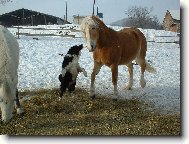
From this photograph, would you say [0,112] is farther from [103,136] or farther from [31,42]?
[31,42]

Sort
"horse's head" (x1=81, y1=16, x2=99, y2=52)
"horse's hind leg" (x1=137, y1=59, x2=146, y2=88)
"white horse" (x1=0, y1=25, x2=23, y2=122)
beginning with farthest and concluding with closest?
1. "horse's hind leg" (x1=137, y1=59, x2=146, y2=88)
2. "horse's head" (x1=81, y1=16, x2=99, y2=52)
3. "white horse" (x1=0, y1=25, x2=23, y2=122)

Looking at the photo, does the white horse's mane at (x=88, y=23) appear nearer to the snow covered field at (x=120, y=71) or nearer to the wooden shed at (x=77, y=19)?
the wooden shed at (x=77, y=19)

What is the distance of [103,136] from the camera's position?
2.61 meters

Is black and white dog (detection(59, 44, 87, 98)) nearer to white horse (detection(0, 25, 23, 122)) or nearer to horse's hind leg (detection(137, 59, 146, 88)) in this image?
white horse (detection(0, 25, 23, 122))

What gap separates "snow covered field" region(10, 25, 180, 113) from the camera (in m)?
3.31

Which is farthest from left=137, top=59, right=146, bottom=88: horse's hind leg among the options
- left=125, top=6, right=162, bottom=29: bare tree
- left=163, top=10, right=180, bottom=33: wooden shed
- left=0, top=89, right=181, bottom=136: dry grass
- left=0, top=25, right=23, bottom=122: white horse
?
left=0, top=25, right=23, bottom=122: white horse

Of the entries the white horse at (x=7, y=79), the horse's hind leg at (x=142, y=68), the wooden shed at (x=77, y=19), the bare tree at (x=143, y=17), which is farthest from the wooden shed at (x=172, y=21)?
the white horse at (x=7, y=79)

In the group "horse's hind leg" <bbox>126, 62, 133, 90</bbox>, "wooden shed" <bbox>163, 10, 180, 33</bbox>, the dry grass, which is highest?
"wooden shed" <bbox>163, 10, 180, 33</bbox>

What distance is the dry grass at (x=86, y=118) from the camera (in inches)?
109

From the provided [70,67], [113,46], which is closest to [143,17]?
[113,46]

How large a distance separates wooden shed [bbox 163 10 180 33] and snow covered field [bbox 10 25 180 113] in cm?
6

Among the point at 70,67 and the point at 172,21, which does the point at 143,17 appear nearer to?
the point at 172,21

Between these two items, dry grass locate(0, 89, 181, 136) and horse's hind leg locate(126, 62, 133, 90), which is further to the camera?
horse's hind leg locate(126, 62, 133, 90)

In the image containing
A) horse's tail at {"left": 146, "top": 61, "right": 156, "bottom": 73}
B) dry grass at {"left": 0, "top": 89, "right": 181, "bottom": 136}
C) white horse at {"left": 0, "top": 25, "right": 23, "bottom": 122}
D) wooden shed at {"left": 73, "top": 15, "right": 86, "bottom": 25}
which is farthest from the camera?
horse's tail at {"left": 146, "top": 61, "right": 156, "bottom": 73}
